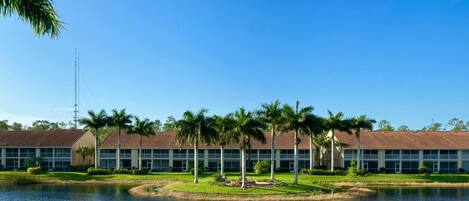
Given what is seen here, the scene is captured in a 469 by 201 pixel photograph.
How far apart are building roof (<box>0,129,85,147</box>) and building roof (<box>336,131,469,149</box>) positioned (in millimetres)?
52891

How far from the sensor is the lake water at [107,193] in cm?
5516

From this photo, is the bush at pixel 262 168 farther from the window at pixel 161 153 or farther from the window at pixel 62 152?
the window at pixel 62 152

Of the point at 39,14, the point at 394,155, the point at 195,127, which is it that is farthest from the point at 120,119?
the point at 39,14

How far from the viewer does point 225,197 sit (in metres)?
54.4

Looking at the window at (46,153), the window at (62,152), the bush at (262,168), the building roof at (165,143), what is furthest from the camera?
the window at (46,153)

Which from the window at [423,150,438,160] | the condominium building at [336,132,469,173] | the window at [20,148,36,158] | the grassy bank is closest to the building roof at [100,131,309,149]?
the condominium building at [336,132,469,173]

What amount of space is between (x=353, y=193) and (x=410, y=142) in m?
42.2

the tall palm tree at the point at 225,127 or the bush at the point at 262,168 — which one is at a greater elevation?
the tall palm tree at the point at 225,127

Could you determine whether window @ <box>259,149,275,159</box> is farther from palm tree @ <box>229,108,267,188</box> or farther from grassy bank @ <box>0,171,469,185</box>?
palm tree @ <box>229,108,267,188</box>

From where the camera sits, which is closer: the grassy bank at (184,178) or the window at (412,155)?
the grassy bank at (184,178)

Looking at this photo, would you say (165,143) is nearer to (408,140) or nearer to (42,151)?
(42,151)

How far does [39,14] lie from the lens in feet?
27.4

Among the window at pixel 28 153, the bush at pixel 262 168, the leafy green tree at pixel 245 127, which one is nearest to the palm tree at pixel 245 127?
the leafy green tree at pixel 245 127

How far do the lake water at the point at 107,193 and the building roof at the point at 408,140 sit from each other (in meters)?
26.1
